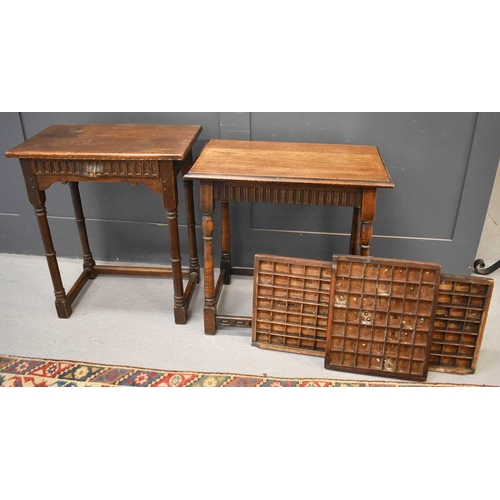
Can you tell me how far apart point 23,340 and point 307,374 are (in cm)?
142

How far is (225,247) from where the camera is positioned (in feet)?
9.25

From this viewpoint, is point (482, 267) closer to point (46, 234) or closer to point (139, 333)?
point (139, 333)

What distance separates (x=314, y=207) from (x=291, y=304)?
688mm

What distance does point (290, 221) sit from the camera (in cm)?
287

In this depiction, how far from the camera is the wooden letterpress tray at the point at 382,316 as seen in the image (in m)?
2.13

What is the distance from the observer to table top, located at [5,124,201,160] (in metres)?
2.16

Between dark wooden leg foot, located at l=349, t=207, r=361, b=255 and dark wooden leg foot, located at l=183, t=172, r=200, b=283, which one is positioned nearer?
dark wooden leg foot, located at l=349, t=207, r=361, b=255

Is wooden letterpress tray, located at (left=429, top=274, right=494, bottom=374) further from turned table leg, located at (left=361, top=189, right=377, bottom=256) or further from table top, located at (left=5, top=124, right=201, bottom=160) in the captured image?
table top, located at (left=5, top=124, right=201, bottom=160)

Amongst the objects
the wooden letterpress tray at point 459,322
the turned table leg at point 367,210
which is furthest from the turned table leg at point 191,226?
the wooden letterpress tray at point 459,322

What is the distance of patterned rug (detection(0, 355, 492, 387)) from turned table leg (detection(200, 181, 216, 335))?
31 cm

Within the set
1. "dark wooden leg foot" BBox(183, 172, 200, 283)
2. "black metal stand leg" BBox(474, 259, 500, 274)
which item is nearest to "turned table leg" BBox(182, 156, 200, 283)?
"dark wooden leg foot" BBox(183, 172, 200, 283)

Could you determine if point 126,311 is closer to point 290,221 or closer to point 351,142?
point 290,221

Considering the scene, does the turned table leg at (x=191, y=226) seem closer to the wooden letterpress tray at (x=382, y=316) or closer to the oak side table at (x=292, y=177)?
the oak side table at (x=292, y=177)

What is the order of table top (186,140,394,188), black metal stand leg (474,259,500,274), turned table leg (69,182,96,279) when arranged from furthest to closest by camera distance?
black metal stand leg (474,259,500,274)
turned table leg (69,182,96,279)
table top (186,140,394,188)
